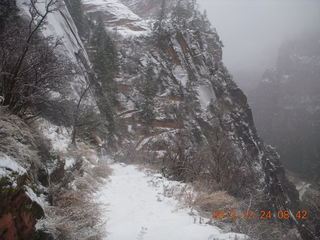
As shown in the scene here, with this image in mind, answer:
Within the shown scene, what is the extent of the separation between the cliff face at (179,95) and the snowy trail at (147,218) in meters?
20.0

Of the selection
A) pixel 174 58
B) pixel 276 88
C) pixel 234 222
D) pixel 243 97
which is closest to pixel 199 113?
pixel 174 58

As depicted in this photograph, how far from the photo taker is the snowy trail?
297 cm

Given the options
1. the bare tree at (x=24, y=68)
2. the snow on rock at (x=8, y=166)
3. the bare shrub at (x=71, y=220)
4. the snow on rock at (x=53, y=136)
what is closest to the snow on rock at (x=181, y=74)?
the snow on rock at (x=53, y=136)

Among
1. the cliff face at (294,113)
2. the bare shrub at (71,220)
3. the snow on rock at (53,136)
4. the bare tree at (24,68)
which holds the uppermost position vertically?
the bare tree at (24,68)

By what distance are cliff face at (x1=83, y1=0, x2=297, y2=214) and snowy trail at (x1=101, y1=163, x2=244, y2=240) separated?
20030 mm

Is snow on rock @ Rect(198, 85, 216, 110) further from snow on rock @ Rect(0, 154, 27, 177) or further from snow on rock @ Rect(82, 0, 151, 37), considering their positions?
snow on rock @ Rect(0, 154, 27, 177)

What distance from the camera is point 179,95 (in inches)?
1313

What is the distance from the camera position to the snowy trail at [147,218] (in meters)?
2.97

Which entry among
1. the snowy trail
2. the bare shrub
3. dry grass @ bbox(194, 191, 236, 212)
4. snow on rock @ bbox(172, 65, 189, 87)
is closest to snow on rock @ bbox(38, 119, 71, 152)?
the snowy trail

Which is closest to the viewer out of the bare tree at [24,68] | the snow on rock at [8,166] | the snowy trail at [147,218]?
the snow on rock at [8,166]

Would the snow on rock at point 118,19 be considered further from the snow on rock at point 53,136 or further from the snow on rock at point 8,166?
the snow on rock at point 8,166

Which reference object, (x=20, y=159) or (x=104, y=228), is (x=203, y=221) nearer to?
(x=104, y=228)

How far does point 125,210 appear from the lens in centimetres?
392

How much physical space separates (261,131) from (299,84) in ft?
241
